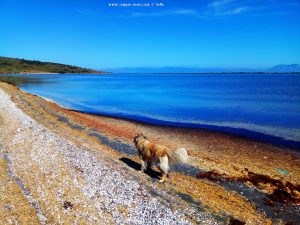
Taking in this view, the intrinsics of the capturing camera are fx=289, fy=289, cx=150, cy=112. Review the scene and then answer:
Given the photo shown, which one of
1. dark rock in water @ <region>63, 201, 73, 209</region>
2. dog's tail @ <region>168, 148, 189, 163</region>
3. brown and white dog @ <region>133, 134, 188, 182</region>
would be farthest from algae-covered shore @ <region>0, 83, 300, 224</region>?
dog's tail @ <region>168, 148, 189, 163</region>

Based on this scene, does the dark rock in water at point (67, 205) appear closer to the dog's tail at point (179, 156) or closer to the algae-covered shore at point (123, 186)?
the algae-covered shore at point (123, 186)

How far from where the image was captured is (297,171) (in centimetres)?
2217

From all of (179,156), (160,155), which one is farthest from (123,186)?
(179,156)

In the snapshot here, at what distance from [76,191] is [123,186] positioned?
236cm

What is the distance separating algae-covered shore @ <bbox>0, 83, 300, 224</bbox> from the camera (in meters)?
12.4

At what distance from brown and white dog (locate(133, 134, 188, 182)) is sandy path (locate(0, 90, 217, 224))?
1333 mm

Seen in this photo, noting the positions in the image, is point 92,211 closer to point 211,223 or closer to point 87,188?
point 87,188

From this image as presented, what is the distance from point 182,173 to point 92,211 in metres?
7.47

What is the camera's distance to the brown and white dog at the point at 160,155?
1510cm

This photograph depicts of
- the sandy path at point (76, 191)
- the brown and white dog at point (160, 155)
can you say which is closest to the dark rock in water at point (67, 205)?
the sandy path at point (76, 191)

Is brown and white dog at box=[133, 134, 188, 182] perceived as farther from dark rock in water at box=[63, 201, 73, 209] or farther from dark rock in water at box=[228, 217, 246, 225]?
dark rock in water at box=[63, 201, 73, 209]

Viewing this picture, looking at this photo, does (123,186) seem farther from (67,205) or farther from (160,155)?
(67,205)

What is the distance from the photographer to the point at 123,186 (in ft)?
49.1

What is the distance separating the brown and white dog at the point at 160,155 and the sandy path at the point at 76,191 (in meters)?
1.33
